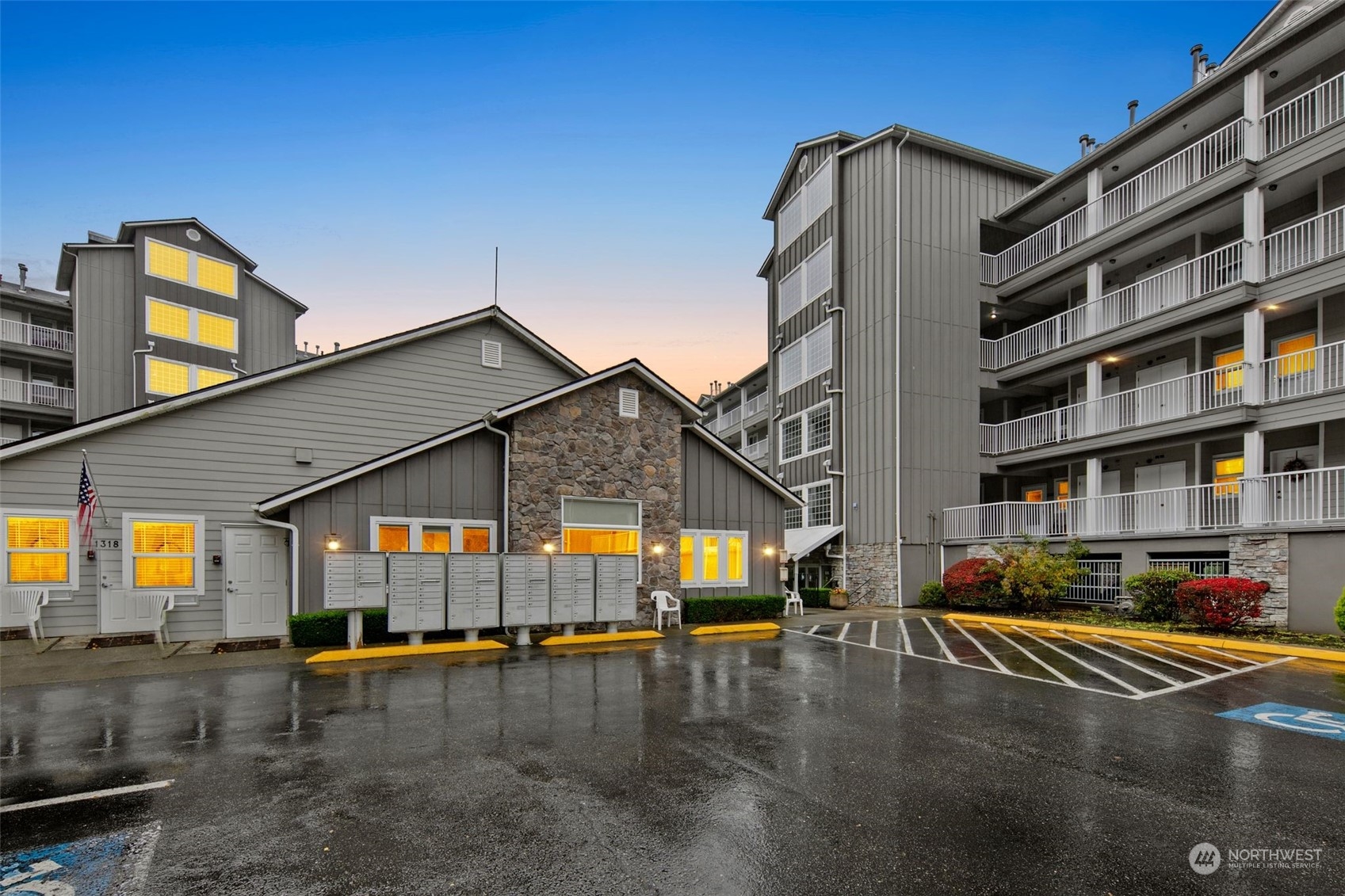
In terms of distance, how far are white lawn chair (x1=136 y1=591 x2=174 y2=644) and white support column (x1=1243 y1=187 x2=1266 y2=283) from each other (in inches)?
1006

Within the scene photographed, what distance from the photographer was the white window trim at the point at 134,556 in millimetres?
→ 12258

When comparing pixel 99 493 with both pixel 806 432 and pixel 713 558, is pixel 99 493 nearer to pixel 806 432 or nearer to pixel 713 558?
pixel 713 558

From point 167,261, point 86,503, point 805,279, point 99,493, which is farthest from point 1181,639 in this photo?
point 167,261

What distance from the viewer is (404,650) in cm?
1111

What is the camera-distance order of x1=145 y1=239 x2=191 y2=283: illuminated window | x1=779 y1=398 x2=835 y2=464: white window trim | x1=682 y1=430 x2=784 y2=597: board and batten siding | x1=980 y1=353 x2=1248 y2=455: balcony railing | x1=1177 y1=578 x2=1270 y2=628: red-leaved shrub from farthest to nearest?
x1=779 y1=398 x2=835 y2=464: white window trim, x1=145 y1=239 x2=191 y2=283: illuminated window, x1=980 y1=353 x2=1248 y2=455: balcony railing, x1=682 y1=430 x2=784 y2=597: board and batten siding, x1=1177 y1=578 x2=1270 y2=628: red-leaved shrub

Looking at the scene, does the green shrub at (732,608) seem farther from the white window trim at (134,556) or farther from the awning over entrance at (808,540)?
the white window trim at (134,556)

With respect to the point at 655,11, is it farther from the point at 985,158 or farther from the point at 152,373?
the point at 152,373

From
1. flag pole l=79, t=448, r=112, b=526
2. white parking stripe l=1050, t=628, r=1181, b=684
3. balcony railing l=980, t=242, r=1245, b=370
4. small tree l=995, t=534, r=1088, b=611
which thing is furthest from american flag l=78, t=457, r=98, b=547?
balcony railing l=980, t=242, r=1245, b=370

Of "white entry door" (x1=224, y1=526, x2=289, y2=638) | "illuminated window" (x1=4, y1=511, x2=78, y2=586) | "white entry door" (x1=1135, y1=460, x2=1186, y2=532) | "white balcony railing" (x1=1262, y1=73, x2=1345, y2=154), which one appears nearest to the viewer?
"illuminated window" (x1=4, y1=511, x2=78, y2=586)

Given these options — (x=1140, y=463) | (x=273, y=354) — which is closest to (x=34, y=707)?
(x=273, y=354)

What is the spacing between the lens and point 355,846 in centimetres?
381

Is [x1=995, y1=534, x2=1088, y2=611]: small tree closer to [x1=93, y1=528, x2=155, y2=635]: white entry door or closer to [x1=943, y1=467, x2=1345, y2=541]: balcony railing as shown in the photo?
[x1=943, y1=467, x2=1345, y2=541]: balcony railing

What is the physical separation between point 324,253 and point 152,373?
1277 cm

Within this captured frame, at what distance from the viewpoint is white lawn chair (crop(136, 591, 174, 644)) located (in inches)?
474
